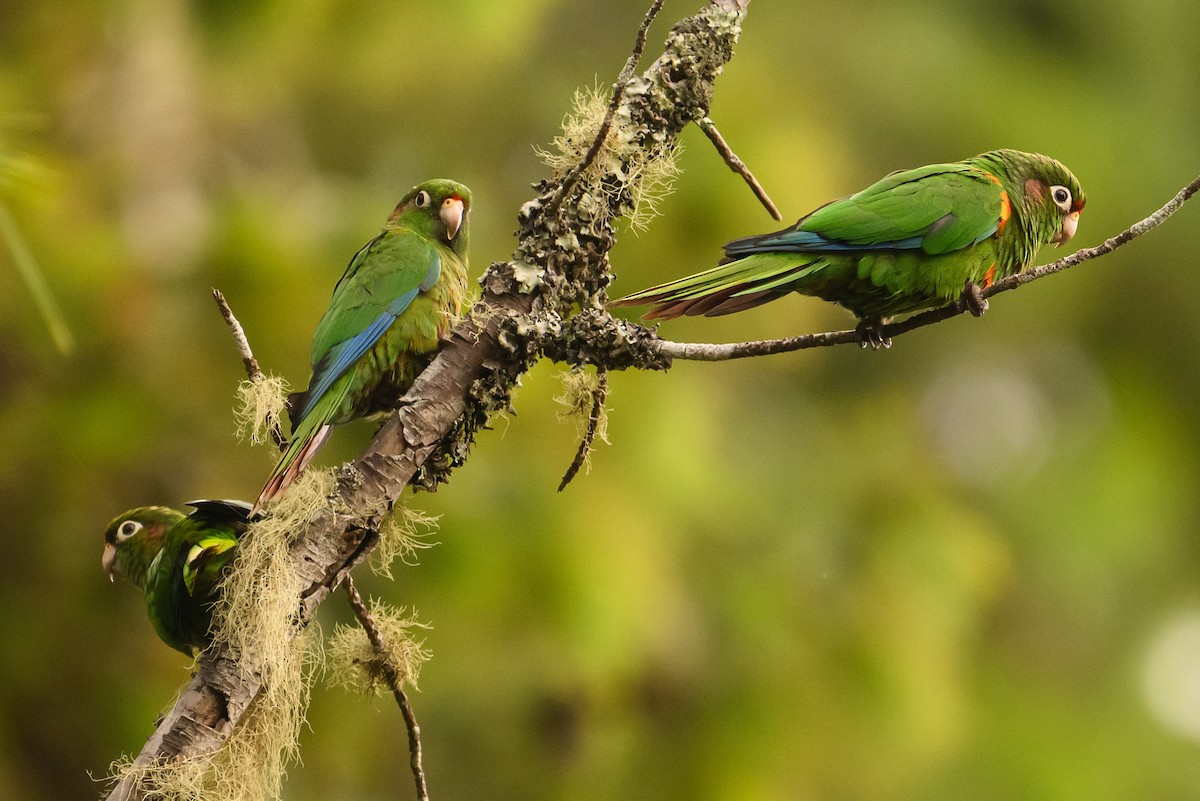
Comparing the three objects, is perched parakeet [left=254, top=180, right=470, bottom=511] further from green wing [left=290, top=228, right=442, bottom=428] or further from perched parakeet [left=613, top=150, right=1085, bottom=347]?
perched parakeet [left=613, top=150, right=1085, bottom=347]

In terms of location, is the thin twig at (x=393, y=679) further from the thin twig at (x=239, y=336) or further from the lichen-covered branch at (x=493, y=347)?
the thin twig at (x=239, y=336)

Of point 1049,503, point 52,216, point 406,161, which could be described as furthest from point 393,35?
point 1049,503

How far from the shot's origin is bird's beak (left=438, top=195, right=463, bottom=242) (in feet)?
11.6

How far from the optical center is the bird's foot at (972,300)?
10.1ft

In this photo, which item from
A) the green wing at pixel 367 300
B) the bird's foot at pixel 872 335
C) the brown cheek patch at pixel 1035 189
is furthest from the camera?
the brown cheek patch at pixel 1035 189

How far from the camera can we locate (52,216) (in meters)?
4.18

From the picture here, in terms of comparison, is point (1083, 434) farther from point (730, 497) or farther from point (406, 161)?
point (406, 161)

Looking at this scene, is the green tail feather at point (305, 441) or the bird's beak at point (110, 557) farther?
the bird's beak at point (110, 557)

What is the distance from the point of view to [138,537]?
116 inches

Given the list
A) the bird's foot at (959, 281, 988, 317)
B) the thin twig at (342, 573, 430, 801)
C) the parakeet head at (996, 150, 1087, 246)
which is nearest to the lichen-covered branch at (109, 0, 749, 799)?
the thin twig at (342, 573, 430, 801)

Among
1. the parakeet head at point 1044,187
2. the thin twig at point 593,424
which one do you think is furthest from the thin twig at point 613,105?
the parakeet head at point 1044,187

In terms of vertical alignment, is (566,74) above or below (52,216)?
above

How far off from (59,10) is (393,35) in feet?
5.44

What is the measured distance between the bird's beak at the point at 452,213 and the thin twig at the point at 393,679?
1.42m
